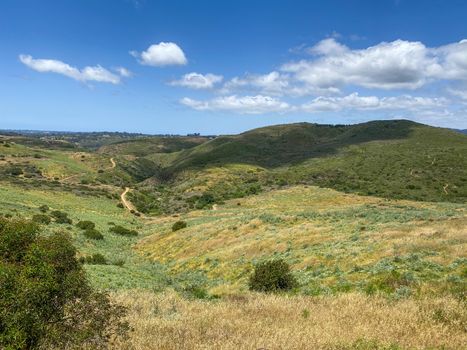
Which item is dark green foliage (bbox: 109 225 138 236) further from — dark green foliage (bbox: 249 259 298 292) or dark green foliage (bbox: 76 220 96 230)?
dark green foliage (bbox: 249 259 298 292)

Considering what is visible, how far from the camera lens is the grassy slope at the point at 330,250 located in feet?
55.3

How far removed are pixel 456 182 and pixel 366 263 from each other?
84924 millimetres

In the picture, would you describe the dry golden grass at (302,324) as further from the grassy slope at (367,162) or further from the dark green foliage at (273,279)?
the grassy slope at (367,162)

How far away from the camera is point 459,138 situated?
14638 centimetres

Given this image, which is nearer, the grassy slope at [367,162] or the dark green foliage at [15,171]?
the grassy slope at [367,162]

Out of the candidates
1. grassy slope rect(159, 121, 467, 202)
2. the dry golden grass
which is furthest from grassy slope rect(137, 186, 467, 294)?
grassy slope rect(159, 121, 467, 202)

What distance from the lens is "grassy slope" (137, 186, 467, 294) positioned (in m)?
16.8

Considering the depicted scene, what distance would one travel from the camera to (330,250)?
23.9 metres

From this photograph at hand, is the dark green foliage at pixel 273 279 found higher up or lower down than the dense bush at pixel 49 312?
lower down

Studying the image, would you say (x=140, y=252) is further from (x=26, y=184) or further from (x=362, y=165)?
(x=362, y=165)

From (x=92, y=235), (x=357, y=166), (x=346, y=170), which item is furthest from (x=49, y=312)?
(x=357, y=166)

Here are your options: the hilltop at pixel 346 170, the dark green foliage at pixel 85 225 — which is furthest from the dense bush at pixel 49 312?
the hilltop at pixel 346 170

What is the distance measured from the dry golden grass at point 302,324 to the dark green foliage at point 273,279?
5433 millimetres

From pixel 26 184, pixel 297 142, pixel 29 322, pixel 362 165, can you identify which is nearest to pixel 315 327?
pixel 29 322
